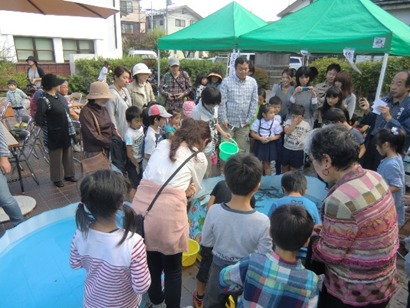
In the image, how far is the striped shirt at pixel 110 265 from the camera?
1.45 meters

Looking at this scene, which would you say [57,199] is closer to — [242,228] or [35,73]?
[242,228]

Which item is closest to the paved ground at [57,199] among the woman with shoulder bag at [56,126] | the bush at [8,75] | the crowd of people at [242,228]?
the woman with shoulder bag at [56,126]

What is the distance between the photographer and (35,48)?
1628cm

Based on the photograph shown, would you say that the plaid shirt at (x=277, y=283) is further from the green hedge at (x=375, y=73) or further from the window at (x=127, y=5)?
the window at (x=127, y=5)

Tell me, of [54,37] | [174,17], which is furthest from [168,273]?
[174,17]

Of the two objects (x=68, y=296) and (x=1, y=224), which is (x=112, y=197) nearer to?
(x=68, y=296)

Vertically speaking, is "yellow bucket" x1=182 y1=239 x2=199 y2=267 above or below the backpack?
below

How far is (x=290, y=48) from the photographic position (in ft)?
16.3

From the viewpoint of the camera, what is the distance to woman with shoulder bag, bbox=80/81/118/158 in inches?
141

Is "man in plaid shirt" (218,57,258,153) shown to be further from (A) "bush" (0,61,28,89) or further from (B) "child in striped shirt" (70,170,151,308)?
(A) "bush" (0,61,28,89)

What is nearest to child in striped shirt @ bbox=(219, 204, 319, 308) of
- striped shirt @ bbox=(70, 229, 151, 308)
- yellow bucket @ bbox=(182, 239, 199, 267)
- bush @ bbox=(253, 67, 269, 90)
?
striped shirt @ bbox=(70, 229, 151, 308)

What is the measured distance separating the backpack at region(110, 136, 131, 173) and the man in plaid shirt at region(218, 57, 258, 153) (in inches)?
67.5

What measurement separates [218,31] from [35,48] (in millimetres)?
14671

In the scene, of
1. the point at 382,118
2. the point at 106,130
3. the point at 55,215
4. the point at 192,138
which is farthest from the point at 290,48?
the point at 55,215
